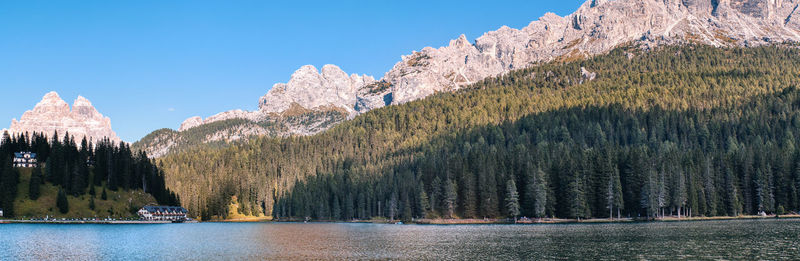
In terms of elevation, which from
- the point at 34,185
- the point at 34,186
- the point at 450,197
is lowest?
the point at 450,197

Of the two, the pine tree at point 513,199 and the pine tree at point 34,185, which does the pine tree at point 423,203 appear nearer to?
the pine tree at point 513,199

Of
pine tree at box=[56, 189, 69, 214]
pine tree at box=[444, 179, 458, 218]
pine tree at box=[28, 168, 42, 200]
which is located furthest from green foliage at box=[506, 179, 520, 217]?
pine tree at box=[28, 168, 42, 200]

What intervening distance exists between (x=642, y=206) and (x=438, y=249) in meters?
A: 89.3

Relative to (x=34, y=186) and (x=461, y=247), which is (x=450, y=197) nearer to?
(x=461, y=247)

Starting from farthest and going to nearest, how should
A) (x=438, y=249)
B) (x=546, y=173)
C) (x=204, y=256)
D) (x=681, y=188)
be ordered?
(x=546, y=173), (x=681, y=188), (x=438, y=249), (x=204, y=256)

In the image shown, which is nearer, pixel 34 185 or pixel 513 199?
pixel 513 199

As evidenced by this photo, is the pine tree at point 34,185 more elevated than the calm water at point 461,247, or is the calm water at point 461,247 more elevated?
the pine tree at point 34,185

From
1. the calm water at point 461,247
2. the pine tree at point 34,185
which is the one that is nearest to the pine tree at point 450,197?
the calm water at point 461,247

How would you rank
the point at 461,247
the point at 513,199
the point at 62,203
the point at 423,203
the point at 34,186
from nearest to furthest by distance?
1. the point at 461,247
2. the point at 513,199
3. the point at 423,203
4. the point at 62,203
5. the point at 34,186

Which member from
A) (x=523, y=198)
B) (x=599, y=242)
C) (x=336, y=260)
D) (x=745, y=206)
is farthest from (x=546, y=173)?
(x=336, y=260)

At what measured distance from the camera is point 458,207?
18038 centimetres

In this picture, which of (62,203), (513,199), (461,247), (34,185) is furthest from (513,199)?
(34,185)

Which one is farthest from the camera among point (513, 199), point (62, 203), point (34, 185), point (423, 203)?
point (34, 185)

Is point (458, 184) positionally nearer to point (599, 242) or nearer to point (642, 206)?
point (642, 206)
